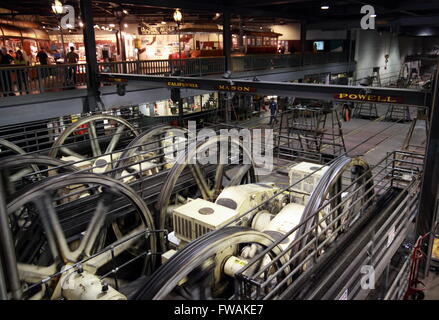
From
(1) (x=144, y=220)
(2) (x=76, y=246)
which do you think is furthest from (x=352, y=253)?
(2) (x=76, y=246)

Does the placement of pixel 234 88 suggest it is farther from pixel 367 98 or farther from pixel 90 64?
pixel 90 64

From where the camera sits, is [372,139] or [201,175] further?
[372,139]

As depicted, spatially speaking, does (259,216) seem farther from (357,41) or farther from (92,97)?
(357,41)

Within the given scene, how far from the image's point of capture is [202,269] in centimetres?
532

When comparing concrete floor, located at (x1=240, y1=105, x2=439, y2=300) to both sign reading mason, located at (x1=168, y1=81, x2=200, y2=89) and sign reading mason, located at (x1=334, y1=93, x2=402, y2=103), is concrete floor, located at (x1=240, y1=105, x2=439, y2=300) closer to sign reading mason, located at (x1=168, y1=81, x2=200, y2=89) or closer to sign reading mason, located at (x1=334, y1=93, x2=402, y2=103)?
sign reading mason, located at (x1=168, y1=81, x2=200, y2=89)

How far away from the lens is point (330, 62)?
27422 mm

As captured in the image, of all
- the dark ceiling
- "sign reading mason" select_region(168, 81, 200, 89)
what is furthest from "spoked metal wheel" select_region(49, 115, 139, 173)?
the dark ceiling

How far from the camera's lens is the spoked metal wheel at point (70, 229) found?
18.4 ft

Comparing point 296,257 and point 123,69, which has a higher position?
point 123,69

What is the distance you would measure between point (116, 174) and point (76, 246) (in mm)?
2752

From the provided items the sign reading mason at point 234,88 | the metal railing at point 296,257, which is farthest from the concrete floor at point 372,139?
the metal railing at point 296,257

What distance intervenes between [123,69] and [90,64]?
148cm

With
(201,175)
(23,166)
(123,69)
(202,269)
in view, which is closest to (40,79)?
(123,69)

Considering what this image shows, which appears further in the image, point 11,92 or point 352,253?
point 11,92
